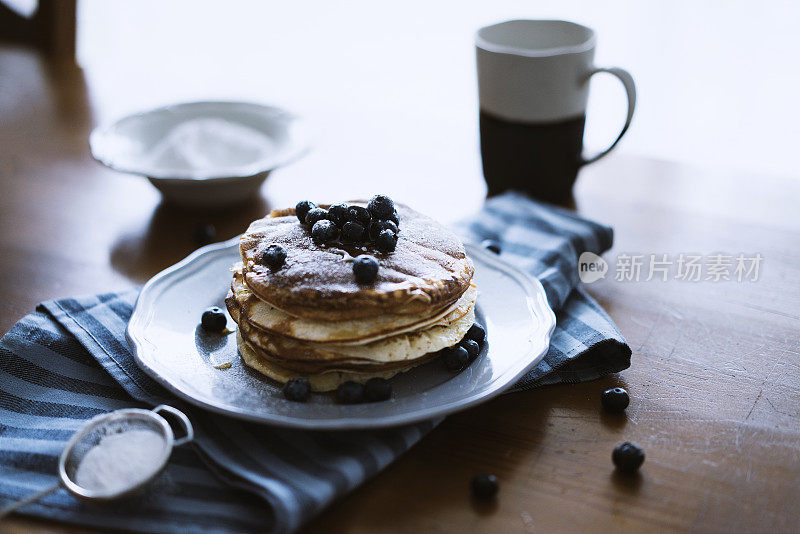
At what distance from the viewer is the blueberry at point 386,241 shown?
1.18 meters

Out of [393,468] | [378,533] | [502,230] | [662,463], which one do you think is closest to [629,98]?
[502,230]

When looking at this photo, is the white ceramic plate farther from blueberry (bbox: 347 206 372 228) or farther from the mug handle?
the mug handle

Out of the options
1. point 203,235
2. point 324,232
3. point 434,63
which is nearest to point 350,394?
point 324,232

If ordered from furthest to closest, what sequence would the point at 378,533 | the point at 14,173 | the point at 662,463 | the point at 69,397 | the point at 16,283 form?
the point at 14,173 → the point at 16,283 → the point at 69,397 → the point at 662,463 → the point at 378,533

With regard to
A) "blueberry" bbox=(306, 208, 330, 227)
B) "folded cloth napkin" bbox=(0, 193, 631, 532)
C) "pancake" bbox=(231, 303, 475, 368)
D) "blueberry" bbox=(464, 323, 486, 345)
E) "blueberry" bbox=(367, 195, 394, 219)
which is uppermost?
"blueberry" bbox=(367, 195, 394, 219)

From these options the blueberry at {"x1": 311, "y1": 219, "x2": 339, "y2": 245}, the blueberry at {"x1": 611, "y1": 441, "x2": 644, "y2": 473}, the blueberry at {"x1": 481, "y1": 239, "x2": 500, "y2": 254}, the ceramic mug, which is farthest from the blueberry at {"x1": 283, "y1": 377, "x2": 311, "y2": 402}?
the ceramic mug

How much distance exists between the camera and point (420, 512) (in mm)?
969

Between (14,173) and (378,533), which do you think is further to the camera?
(14,173)

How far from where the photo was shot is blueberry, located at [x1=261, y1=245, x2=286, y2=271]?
116 centimetres

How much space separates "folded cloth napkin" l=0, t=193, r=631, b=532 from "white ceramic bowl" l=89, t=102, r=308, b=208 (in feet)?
1.17

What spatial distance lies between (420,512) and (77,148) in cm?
157

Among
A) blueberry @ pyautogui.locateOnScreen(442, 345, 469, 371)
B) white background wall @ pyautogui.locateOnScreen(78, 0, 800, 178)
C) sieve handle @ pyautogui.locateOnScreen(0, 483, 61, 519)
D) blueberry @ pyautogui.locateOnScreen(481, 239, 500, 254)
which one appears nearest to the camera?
sieve handle @ pyautogui.locateOnScreen(0, 483, 61, 519)

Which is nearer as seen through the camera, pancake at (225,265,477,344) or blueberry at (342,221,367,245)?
pancake at (225,265,477,344)

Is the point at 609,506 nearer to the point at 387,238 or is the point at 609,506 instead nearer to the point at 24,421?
the point at 387,238
